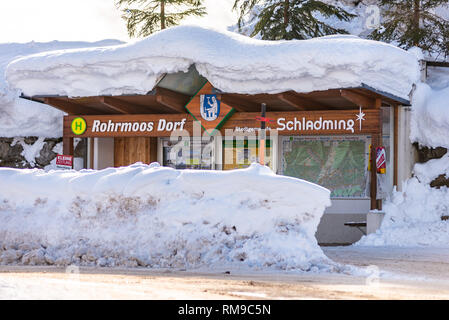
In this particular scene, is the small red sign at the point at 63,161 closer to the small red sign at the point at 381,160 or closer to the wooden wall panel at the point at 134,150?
the wooden wall panel at the point at 134,150

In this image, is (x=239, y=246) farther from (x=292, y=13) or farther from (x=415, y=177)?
(x=292, y=13)

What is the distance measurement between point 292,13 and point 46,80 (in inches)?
377

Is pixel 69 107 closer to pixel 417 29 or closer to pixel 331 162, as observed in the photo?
pixel 331 162

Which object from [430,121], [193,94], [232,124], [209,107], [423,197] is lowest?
[423,197]

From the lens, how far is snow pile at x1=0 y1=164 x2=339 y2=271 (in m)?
9.60

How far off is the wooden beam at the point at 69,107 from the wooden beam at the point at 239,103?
14.3ft

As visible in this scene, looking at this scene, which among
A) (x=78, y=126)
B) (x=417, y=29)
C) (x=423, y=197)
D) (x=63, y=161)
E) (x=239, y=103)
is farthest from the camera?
(x=417, y=29)

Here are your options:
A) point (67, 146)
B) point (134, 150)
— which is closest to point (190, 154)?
point (134, 150)

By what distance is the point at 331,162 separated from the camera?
17.7 m

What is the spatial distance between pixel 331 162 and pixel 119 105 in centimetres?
551

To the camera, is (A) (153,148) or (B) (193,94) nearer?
(B) (193,94)

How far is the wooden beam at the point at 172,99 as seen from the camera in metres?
17.0

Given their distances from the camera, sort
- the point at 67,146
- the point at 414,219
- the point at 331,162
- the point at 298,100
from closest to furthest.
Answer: the point at 414,219, the point at 298,100, the point at 331,162, the point at 67,146
